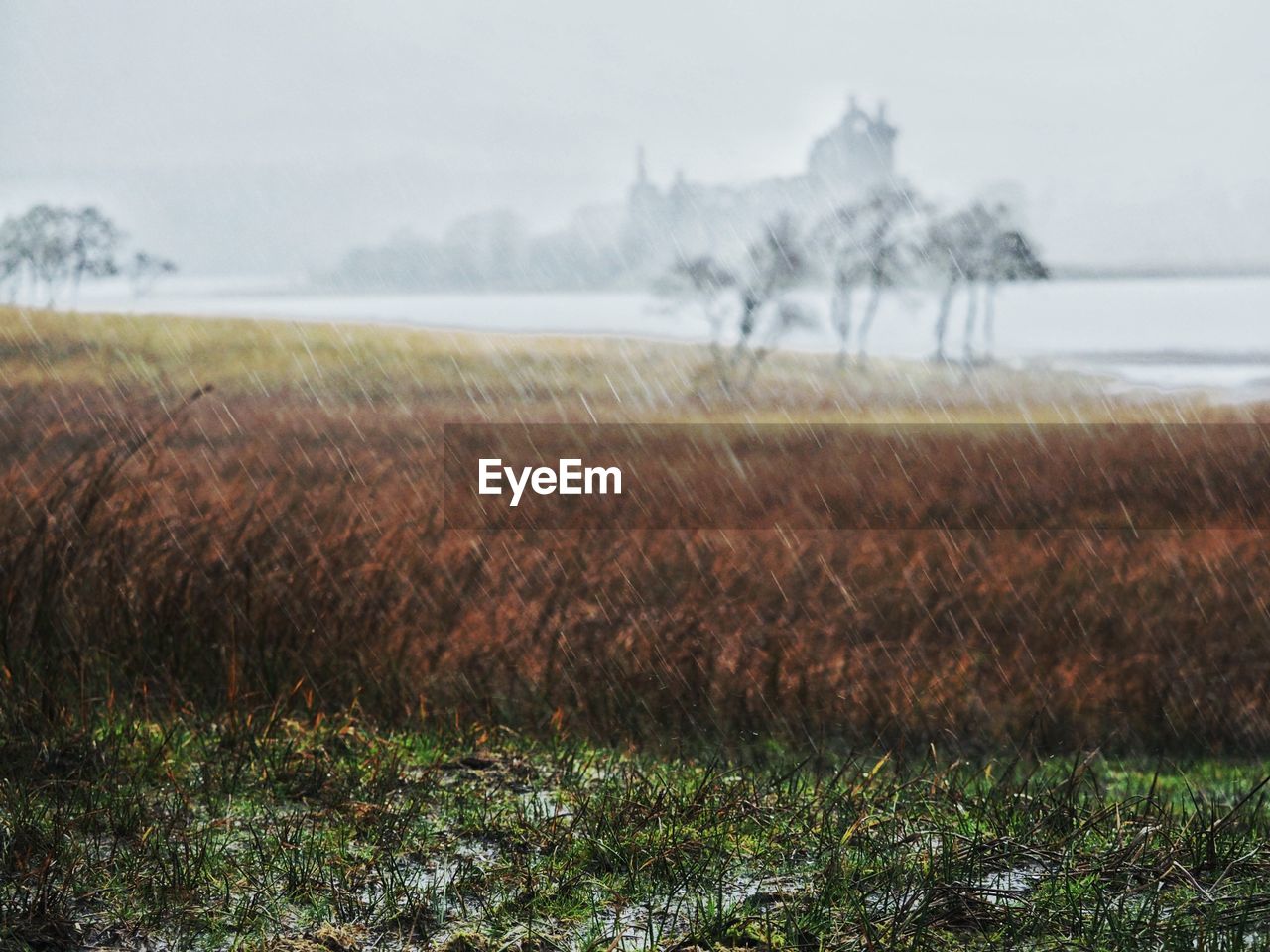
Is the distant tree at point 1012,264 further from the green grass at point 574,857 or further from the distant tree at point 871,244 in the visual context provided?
the green grass at point 574,857

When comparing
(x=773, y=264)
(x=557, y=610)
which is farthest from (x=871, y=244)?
(x=557, y=610)

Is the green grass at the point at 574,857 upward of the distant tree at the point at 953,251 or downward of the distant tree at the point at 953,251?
downward

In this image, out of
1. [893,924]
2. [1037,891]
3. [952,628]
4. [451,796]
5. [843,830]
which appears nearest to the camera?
[893,924]

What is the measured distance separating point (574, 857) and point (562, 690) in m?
3.15

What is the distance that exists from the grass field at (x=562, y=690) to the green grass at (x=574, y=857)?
2cm

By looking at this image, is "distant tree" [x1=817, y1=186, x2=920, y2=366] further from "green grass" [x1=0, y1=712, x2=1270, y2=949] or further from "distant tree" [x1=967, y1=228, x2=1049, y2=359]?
"green grass" [x1=0, y1=712, x2=1270, y2=949]

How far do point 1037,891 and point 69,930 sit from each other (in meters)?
2.55

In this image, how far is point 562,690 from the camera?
21.0 ft

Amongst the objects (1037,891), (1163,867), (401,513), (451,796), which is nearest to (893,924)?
(1037,891)

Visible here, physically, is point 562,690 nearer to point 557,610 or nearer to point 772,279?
point 557,610

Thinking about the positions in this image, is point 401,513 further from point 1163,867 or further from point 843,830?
point 1163,867

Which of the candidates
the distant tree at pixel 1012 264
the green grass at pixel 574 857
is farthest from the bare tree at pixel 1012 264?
the green grass at pixel 574 857

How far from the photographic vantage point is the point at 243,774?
395 cm

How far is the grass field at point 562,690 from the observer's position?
2992 millimetres
